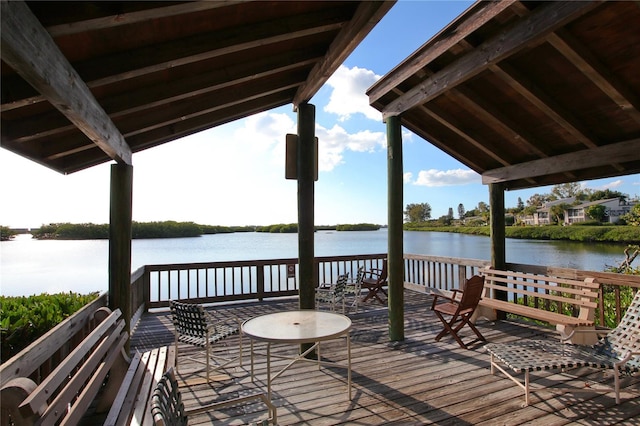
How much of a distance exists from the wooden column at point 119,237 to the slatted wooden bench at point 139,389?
3.11 feet

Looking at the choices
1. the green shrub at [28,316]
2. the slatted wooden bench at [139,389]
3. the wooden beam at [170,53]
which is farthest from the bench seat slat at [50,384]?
the wooden beam at [170,53]

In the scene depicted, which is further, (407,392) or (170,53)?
(407,392)

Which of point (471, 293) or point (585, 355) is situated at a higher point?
point (471, 293)

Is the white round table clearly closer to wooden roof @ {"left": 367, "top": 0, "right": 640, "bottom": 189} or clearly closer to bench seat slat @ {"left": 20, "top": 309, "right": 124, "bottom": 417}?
bench seat slat @ {"left": 20, "top": 309, "right": 124, "bottom": 417}

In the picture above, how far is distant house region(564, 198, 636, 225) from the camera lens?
3234 cm

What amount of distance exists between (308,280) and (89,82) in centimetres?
277

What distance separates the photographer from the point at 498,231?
5559mm

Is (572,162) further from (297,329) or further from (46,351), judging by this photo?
(46,351)

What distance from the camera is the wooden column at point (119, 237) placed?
3.71 metres

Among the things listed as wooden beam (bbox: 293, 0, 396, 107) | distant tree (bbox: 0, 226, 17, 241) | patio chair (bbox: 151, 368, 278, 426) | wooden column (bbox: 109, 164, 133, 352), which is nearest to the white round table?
patio chair (bbox: 151, 368, 278, 426)

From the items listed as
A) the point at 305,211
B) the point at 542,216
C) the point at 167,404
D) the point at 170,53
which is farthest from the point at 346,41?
the point at 542,216

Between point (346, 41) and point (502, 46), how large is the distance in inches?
58.8

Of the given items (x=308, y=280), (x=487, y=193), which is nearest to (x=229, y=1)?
(x=308, y=280)

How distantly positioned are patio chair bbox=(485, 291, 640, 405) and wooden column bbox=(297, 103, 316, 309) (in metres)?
1.98
